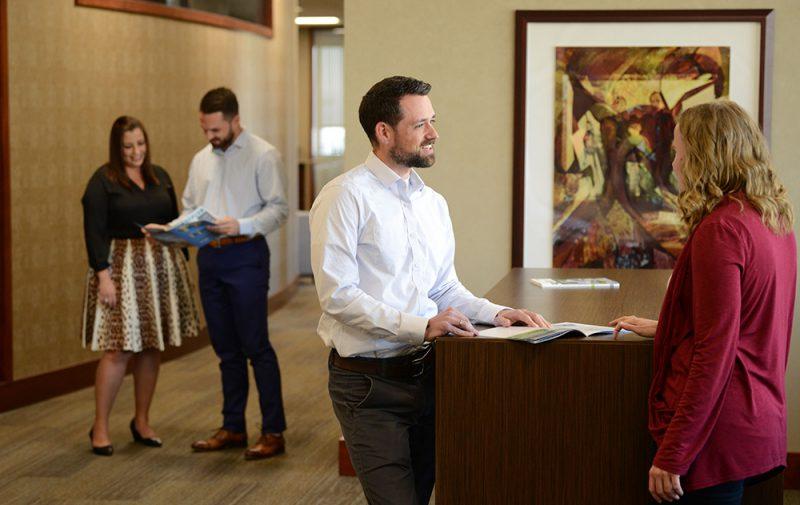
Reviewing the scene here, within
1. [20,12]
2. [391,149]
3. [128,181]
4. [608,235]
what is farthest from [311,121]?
[391,149]

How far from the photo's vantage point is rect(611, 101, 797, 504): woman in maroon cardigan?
2.14 m

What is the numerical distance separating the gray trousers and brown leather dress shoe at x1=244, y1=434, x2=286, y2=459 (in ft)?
7.31

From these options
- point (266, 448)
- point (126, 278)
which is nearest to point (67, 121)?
point (126, 278)

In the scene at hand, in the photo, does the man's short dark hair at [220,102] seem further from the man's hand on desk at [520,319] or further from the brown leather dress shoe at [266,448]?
the man's hand on desk at [520,319]

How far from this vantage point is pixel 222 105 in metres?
4.96

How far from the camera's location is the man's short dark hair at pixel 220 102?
4953 mm

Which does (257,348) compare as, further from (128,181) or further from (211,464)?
(128,181)

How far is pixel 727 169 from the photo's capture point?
221 cm

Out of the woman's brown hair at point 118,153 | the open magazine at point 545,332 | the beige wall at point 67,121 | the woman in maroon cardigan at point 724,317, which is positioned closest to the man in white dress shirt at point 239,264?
the woman's brown hair at point 118,153

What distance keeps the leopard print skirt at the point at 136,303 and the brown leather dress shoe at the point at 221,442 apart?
494 mm

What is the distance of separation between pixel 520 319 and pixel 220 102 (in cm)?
267

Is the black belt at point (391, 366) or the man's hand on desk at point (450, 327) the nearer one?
the man's hand on desk at point (450, 327)

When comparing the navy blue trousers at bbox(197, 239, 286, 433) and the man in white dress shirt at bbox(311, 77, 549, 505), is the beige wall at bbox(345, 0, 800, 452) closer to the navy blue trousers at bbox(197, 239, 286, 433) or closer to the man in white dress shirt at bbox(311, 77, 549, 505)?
the navy blue trousers at bbox(197, 239, 286, 433)

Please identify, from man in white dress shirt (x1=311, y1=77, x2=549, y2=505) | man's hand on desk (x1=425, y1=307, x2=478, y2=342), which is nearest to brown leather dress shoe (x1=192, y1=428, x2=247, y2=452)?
man in white dress shirt (x1=311, y1=77, x2=549, y2=505)
